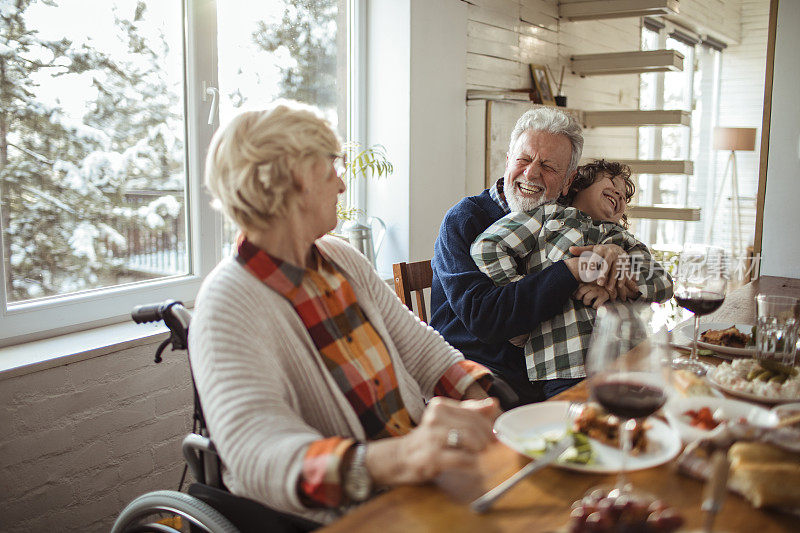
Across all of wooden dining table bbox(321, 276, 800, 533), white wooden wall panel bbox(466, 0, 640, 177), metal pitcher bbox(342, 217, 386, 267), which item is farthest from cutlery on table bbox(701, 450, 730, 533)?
white wooden wall panel bbox(466, 0, 640, 177)

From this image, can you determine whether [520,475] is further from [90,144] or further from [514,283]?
[90,144]

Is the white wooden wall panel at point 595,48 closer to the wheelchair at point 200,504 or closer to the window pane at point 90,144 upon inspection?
the window pane at point 90,144

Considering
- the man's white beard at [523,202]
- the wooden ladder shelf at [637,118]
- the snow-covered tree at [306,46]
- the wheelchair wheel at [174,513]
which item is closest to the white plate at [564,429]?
the wheelchair wheel at [174,513]

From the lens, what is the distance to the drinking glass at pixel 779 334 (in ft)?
4.60

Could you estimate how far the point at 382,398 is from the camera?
4.52ft

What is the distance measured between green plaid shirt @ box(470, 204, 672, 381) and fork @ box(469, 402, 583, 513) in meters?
0.81

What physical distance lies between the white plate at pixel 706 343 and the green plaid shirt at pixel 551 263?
151 millimetres

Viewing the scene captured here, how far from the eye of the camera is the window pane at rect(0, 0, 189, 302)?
6.84 feet

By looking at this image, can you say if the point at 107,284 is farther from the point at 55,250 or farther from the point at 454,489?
the point at 454,489

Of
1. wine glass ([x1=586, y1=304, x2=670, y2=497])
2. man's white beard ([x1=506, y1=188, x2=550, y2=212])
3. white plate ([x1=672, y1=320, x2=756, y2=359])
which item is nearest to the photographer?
wine glass ([x1=586, y1=304, x2=670, y2=497])

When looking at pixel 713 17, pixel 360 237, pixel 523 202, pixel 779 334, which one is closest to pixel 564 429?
pixel 779 334

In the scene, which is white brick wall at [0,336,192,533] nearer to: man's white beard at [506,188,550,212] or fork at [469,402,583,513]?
man's white beard at [506,188,550,212]

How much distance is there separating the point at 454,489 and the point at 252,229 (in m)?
0.62

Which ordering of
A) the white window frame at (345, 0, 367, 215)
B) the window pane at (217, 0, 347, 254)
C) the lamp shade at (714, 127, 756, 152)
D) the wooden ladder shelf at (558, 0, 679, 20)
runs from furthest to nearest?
the lamp shade at (714, 127, 756, 152), the wooden ladder shelf at (558, 0, 679, 20), the white window frame at (345, 0, 367, 215), the window pane at (217, 0, 347, 254)
